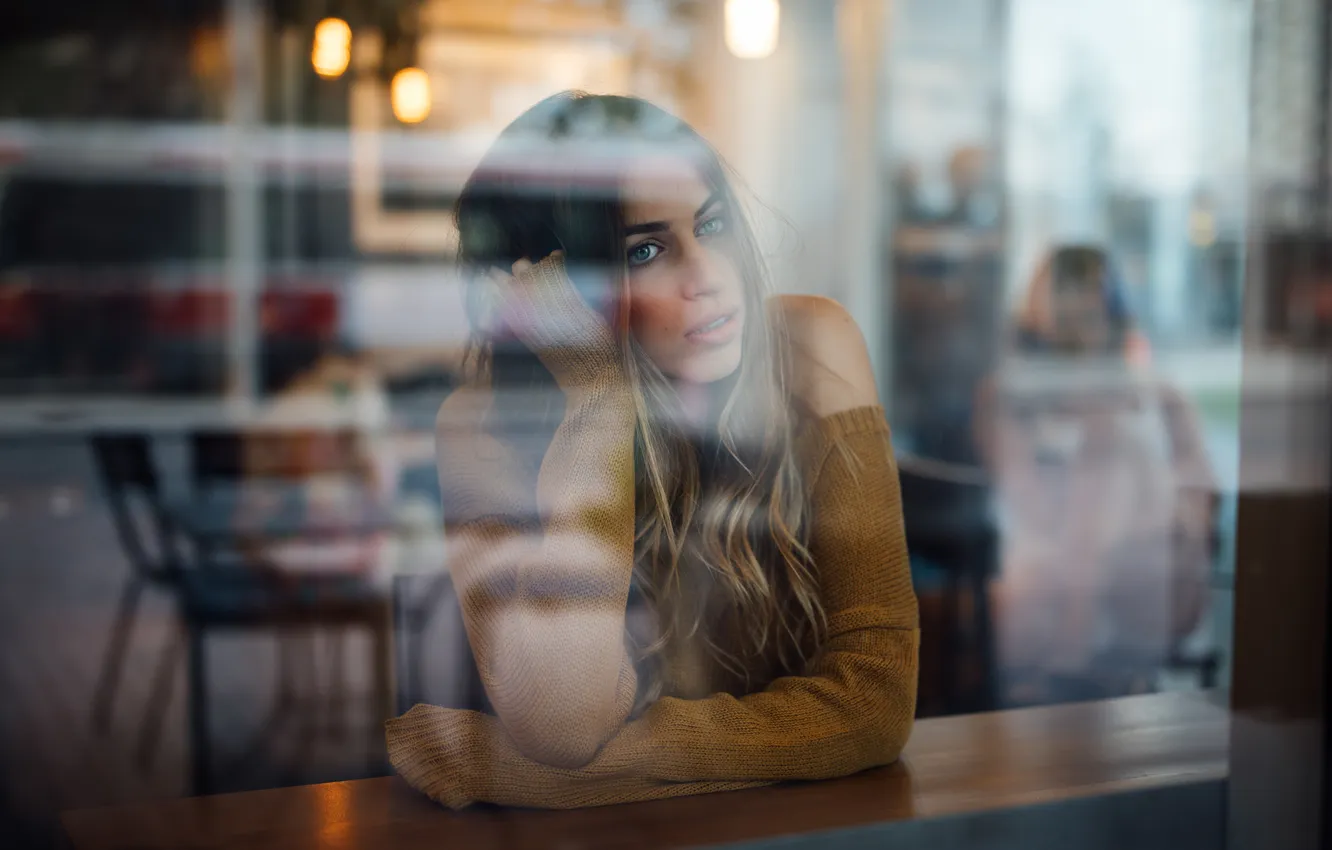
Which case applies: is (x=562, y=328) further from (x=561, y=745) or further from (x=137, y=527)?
(x=137, y=527)

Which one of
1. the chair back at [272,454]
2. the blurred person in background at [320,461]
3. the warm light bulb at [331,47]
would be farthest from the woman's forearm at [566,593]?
the warm light bulb at [331,47]

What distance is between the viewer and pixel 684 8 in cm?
261

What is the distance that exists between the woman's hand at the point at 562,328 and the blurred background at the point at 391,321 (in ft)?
3.08

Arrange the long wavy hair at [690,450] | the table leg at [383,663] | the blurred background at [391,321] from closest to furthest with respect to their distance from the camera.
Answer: the long wavy hair at [690,450], the blurred background at [391,321], the table leg at [383,663]

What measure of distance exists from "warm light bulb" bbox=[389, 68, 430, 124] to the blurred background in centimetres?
2

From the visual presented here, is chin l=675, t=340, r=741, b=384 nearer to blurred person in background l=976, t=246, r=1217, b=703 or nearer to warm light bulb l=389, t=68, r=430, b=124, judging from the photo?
blurred person in background l=976, t=246, r=1217, b=703

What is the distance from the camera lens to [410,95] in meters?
3.91

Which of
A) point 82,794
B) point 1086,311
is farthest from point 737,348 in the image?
point 1086,311

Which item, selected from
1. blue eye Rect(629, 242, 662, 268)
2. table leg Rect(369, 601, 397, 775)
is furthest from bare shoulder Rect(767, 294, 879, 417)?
table leg Rect(369, 601, 397, 775)

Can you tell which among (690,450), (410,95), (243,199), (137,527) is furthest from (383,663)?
(410,95)

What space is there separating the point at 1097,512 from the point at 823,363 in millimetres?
1619

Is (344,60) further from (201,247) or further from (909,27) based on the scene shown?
(909,27)

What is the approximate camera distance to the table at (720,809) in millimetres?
724

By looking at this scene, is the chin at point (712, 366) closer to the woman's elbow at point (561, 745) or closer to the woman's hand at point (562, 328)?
the woman's hand at point (562, 328)
